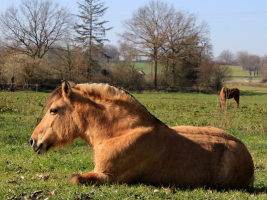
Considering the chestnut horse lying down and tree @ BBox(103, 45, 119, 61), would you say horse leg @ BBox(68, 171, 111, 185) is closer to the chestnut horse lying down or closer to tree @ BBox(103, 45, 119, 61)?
the chestnut horse lying down

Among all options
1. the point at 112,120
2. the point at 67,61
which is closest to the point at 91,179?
the point at 112,120

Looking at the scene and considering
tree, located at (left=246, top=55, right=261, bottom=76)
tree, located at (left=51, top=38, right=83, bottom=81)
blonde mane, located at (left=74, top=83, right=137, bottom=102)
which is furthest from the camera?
tree, located at (left=246, top=55, right=261, bottom=76)

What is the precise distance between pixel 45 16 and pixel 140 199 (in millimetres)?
52297

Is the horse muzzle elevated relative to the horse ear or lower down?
lower down

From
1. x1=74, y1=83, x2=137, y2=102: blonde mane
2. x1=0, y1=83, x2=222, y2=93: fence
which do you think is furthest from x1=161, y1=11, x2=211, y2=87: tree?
x1=74, y1=83, x2=137, y2=102: blonde mane

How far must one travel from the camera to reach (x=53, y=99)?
200 inches

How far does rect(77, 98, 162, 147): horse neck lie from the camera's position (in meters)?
4.79

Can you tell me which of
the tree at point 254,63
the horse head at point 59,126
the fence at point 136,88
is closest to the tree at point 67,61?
the fence at point 136,88

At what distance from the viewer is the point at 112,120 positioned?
4.86m

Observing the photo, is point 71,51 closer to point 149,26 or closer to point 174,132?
point 149,26

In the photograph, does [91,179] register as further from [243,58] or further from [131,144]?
[243,58]

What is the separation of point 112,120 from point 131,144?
0.59 metres

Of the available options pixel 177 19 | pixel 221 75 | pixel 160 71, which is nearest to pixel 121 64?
pixel 160 71

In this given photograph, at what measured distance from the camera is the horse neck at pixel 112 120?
4.79m
